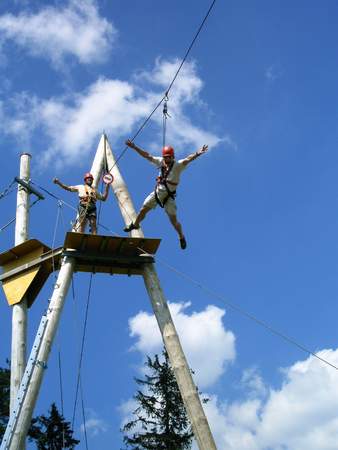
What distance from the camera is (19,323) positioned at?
7.98m

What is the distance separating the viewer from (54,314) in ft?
22.8

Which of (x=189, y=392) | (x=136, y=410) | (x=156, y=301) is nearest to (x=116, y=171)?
(x=156, y=301)

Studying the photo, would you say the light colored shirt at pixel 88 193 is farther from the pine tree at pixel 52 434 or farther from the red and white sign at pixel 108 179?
the pine tree at pixel 52 434

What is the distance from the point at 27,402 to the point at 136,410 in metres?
17.5

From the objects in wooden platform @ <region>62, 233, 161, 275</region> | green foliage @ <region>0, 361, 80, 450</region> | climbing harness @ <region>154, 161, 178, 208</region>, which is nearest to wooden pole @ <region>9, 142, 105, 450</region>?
wooden platform @ <region>62, 233, 161, 275</region>

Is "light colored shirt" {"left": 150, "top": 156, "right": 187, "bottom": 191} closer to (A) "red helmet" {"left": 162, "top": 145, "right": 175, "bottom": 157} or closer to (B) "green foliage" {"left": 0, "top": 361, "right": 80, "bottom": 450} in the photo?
(A) "red helmet" {"left": 162, "top": 145, "right": 175, "bottom": 157}

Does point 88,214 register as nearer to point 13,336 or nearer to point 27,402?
point 13,336

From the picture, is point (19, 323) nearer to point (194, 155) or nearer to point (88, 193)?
point (88, 193)

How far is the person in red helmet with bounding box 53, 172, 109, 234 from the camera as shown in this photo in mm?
8531

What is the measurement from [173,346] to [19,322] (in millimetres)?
2436

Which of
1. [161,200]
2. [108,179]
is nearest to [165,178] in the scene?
[161,200]

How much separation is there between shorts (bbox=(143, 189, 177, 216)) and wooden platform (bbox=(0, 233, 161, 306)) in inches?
17.7

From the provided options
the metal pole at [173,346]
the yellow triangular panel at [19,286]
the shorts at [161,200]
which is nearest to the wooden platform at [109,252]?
the metal pole at [173,346]

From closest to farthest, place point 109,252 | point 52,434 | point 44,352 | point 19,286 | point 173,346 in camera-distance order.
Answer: point 44,352 → point 173,346 → point 109,252 → point 19,286 → point 52,434
